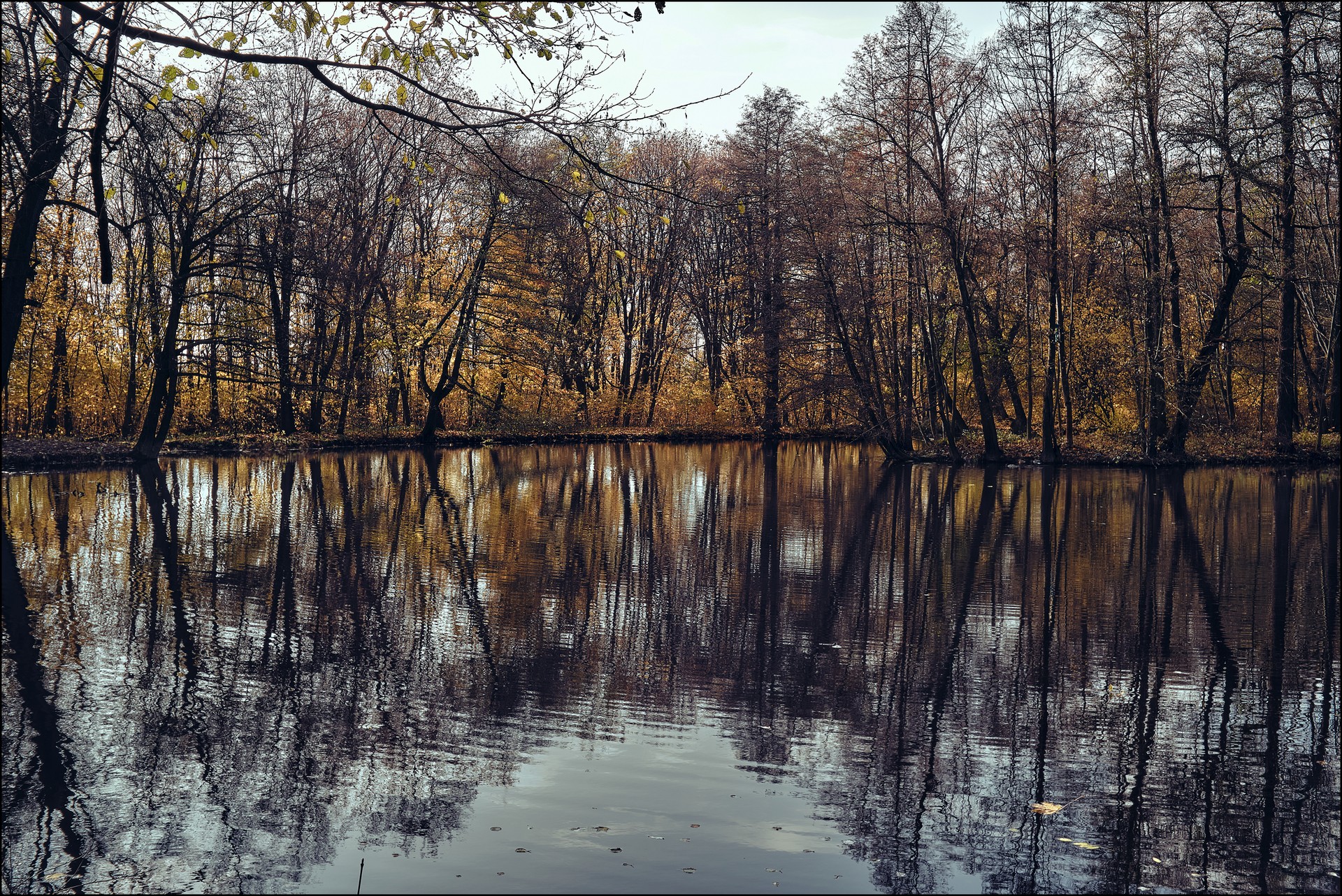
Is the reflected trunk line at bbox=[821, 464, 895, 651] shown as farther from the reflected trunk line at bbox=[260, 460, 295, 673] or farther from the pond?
the reflected trunk line at bbox=[260, 460, 295, 673]

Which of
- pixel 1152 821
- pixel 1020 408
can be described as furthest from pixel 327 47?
pixel 1020 408

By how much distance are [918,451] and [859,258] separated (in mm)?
6505

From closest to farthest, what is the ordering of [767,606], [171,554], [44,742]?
[44,742] < [767,606] < [171,554]

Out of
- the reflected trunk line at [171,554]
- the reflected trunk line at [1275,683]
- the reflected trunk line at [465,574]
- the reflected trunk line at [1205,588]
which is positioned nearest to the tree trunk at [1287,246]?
the reflected trunk line at [1205,588]

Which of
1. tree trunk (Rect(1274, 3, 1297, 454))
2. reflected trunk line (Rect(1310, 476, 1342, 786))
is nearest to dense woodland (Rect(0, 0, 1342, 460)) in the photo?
tree trunk (Rect(1274, 3, 1297, 454))

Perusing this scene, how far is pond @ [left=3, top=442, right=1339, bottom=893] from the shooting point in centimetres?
464

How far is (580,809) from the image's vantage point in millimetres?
5137

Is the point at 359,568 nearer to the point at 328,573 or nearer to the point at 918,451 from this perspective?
the point at 328,573

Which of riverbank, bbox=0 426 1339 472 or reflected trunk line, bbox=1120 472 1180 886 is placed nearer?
reflected trunk line, bbox=1120 472 1180 886

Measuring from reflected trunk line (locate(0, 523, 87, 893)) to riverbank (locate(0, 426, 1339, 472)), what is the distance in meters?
18.2

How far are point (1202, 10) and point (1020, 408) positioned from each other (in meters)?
13.9

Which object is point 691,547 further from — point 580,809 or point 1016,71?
point 1016,71

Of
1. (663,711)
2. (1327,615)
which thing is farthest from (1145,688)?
(1327,615)

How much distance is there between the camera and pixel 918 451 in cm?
3356
